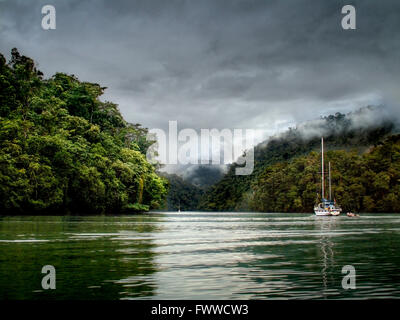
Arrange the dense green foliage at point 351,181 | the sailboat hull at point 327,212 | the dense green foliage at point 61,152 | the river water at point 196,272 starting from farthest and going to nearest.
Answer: the dense green foliage at point 351,181
the sailboat hull at point 327,212
the dense green foliage at point 61,152
the river water at point 196,272

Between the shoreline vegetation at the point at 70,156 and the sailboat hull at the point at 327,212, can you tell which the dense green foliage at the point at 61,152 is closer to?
the shoreline vegetation at the point at 70,156

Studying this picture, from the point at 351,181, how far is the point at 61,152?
343 ft

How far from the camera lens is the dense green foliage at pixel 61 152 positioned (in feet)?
227

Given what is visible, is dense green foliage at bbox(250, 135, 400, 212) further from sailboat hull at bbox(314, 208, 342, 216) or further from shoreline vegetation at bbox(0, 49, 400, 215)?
sailboat hull at bbox(314, 208, 342, 216)

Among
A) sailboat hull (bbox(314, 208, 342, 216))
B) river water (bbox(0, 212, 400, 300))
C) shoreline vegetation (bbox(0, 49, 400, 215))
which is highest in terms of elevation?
shoreline vegetation (bbox(0, 49, 400, 215))

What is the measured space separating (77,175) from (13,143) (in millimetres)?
13203

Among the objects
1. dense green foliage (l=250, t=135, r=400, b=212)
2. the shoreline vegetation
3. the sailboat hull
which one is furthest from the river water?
dense green foliage (l=250, t=135, r=400, b=212)

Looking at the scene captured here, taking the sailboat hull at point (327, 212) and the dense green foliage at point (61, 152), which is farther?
the sailboat hull at point (327, 212)

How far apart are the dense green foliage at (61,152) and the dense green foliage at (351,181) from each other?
55.1 m

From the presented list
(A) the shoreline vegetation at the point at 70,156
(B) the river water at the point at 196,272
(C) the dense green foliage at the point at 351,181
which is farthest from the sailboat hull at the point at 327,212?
(B) the river water at the point at 196,272

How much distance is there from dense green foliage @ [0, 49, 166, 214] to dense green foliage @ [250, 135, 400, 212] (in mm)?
55061

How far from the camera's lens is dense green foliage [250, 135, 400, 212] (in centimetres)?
14250

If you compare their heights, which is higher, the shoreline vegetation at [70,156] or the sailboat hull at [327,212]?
the shoreline vegetation at [70,156]
